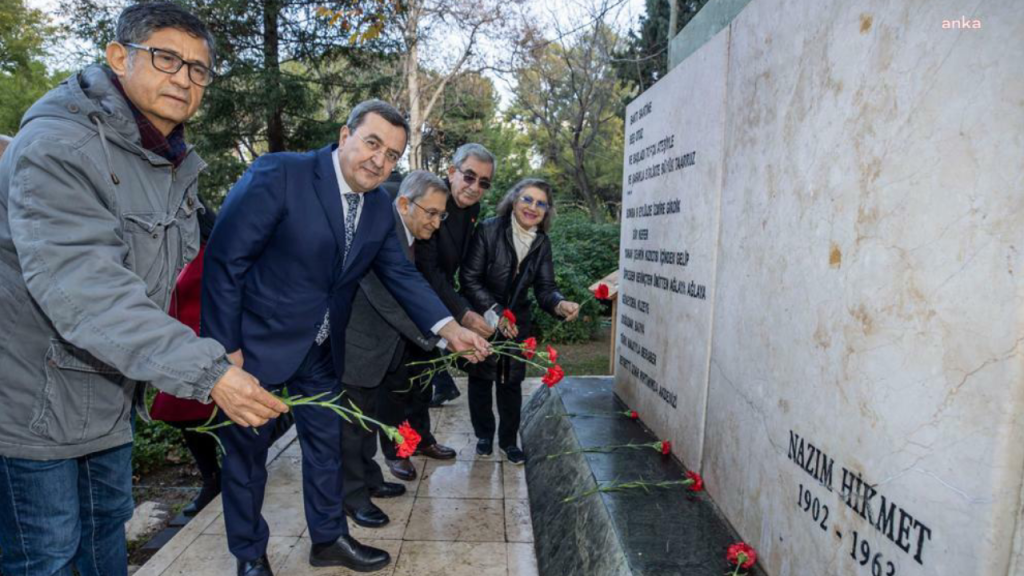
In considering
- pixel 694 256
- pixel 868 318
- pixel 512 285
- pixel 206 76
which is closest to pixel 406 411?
pixel 512 285

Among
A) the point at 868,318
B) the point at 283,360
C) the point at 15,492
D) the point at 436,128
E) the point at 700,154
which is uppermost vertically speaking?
the point at 436,128

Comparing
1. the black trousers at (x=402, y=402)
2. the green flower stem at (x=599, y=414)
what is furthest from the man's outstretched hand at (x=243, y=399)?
the green flower stem at (x=599, y=414)

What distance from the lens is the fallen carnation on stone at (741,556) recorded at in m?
2.12

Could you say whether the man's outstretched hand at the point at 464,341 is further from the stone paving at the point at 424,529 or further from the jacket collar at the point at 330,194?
the stone paving at the point at 424,529

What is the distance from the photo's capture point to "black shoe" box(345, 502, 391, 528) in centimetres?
319

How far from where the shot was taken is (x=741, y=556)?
2.12 metres

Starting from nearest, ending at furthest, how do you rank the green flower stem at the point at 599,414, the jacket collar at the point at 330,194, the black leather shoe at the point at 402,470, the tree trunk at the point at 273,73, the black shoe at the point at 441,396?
the jacket collar at the point at 330,194 < the black leather shoe at the point at 402,470 < the green flower stem at the point at 599,414 < the black shoe at the point at 441,396 < the tree trunk at the point at 273,73

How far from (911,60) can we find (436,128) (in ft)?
62.3

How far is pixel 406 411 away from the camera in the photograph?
400 cm

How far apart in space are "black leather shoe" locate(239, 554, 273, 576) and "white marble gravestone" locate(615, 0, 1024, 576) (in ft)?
6.58

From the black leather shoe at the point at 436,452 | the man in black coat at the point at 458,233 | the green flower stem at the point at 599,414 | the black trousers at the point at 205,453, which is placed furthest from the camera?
the black leather shoe at the point at 436,452

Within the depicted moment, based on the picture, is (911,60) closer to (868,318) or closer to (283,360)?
(868,318)

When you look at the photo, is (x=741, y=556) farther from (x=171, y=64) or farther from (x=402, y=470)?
(x=171, y=64)

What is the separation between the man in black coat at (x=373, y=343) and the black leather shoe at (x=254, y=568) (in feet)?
2.03
